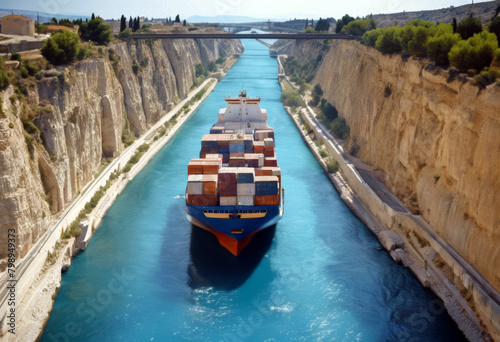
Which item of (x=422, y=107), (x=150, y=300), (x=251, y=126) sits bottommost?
(x=150, y=300)

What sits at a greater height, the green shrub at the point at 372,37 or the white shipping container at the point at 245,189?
the green shrub at the point at 372,37

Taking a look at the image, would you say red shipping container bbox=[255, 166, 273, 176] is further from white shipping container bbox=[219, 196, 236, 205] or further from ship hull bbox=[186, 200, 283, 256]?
white shipping container bbox=[219, 196, 236, 205]

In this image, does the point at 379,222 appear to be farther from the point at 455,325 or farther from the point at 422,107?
the point at 455,325

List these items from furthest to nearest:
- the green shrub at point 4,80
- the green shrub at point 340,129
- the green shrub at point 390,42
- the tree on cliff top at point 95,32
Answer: the green shrub at point 340,129, the tree on cliff top at point 95,32, the green shrub at point 390,42, the green shrub at point 4,80

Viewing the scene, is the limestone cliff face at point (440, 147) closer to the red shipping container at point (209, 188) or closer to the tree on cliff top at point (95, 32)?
the red shipping container at point (209, 188)

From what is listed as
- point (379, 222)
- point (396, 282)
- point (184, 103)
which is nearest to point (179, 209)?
point (379, 222)

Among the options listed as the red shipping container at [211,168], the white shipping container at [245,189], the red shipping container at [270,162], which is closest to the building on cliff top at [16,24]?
the red shipping container at [211,168]
